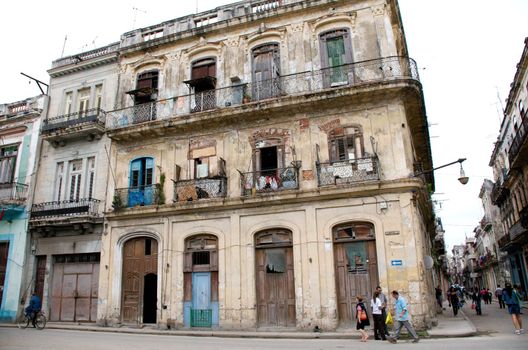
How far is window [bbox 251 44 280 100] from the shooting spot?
16481 mm

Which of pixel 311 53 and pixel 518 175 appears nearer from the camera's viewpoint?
pixel 311 53

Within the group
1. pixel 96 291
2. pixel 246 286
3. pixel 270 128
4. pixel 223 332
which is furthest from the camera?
pixel 96 291

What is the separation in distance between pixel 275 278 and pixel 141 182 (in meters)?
7.18

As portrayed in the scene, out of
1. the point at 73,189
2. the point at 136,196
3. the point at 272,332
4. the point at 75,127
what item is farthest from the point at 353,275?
the point at 75,127

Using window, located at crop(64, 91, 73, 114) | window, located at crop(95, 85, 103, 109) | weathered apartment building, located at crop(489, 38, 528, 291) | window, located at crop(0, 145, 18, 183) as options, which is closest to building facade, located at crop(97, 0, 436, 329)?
window, located at crop(95, 85, 103, 109)

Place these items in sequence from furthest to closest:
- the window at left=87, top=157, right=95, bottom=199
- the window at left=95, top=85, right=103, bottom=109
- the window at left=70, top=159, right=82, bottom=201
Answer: the window at left=95, top=85, right=103, bottom=109 < the window at left=70, top=159, right=82, bottom=201 < the window at left=87, top=157, right=95, bottom=199

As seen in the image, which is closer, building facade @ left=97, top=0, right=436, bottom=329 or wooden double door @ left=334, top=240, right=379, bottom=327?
wooden double door @ left=334, top=240, right=379, bottom=327

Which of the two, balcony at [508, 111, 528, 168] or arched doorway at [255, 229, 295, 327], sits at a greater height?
balcony at [508, 111, 528, 168]

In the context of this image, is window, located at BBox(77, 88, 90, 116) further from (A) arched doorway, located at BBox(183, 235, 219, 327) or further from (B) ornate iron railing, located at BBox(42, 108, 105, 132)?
(A) arched doorway, located at BBox(183, 235, 219, 327)

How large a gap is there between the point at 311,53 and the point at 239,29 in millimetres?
3622

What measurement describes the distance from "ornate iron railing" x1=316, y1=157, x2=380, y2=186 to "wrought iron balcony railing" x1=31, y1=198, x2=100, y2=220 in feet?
32.4

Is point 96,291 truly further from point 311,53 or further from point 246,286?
point 311,53

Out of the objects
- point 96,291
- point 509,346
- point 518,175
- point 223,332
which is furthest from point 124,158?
point 518,175

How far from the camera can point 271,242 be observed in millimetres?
15273
